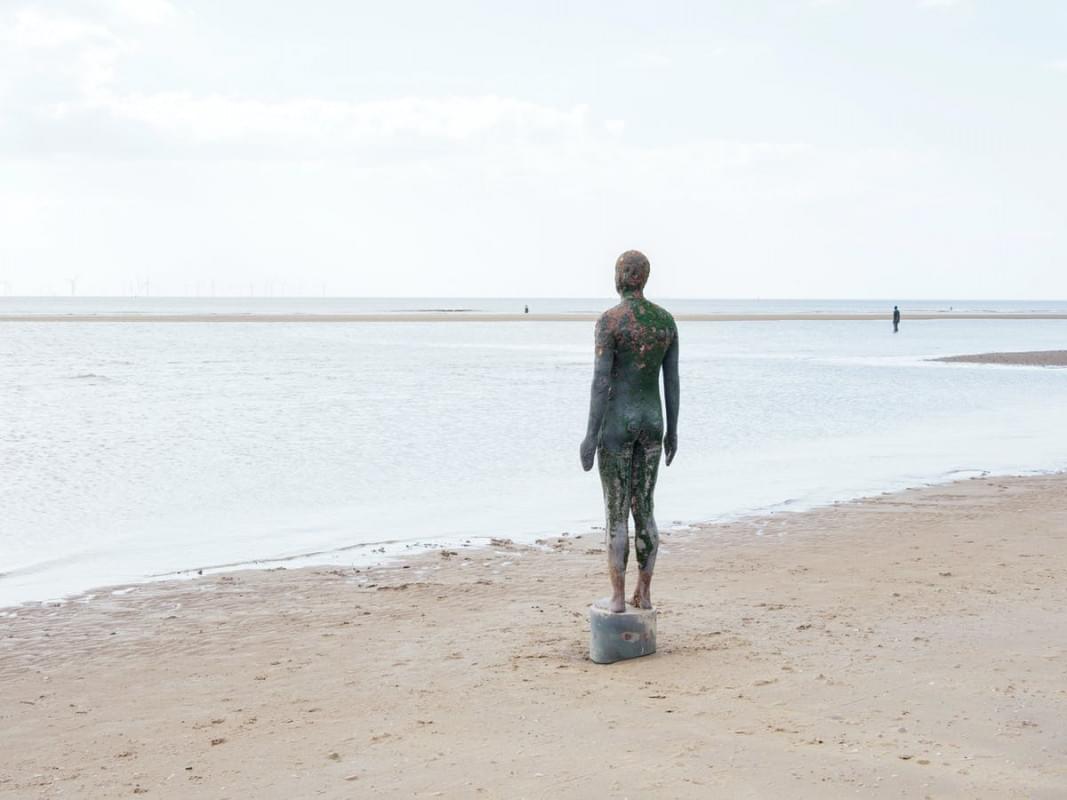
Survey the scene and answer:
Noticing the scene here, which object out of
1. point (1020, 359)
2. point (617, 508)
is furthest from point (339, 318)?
point (617, 508)

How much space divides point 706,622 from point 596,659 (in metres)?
1.23

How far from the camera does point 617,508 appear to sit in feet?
22.5

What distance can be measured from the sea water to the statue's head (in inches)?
178

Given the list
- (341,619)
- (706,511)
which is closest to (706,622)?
(341,619)

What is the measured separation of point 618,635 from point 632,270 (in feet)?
7.04

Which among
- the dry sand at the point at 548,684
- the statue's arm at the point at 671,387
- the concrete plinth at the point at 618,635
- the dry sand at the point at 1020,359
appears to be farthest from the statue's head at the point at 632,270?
the dry sand at the point at 1020,359

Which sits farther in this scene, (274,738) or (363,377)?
(363,377)

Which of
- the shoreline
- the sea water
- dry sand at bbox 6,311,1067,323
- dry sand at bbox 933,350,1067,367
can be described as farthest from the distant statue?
dry sand at bbox 6,311,1067,323

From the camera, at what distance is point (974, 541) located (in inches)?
408

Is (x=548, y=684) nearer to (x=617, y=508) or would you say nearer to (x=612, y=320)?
(x=617, y=508)

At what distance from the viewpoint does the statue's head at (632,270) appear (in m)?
6.76

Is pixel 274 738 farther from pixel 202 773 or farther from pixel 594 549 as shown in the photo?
pixel 594 549

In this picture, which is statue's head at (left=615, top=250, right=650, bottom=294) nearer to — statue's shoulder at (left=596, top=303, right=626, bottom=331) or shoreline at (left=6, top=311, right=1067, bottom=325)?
statue's shoulder at (left=596, top=303, right=626, bottom=331)

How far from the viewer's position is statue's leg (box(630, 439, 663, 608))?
682 centimetres
